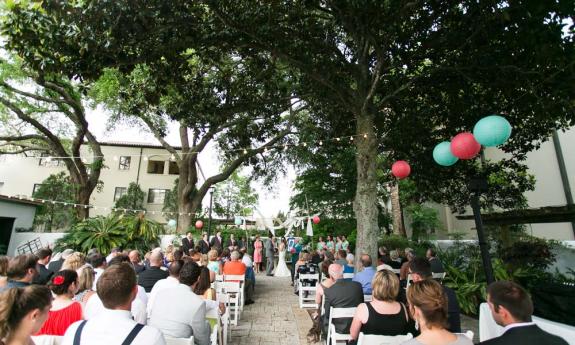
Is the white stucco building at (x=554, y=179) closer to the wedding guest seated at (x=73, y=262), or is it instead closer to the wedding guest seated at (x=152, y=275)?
the wedding guest seated at (x=152, y=275)

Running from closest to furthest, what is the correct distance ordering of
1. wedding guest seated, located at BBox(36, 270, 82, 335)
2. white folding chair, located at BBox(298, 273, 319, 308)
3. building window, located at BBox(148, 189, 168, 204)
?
wedding guest seated, located at BBox(36, 270, 82, 335) → white folding chair, located at BBox(298, 273, 319, 308) → building window, located at BBox(148, 189, 168, 204)

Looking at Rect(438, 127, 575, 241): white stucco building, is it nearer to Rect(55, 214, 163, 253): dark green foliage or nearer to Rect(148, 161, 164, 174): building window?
Rect(55, 214, 163, 253): dark green foliage

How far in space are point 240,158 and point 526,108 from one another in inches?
523

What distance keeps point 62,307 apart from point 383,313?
114 inches

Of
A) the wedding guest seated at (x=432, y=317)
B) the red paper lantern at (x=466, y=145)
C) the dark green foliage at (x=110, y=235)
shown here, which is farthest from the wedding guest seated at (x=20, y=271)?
the dark green foliage at (x=110, y=235)

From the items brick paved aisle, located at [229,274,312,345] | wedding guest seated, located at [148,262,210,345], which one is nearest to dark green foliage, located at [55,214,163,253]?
brick paved aisle, located at [229,274,312,345]

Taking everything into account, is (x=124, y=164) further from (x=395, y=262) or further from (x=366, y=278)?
(x=366, y=278)

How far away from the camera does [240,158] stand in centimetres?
1759

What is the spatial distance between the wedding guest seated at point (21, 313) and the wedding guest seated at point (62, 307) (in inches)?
34.9

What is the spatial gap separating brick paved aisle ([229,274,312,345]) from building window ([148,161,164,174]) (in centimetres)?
2093

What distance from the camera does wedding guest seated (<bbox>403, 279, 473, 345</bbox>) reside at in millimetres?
1934

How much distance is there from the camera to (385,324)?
3.07 meters

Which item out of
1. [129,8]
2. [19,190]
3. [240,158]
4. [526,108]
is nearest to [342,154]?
[240,158]

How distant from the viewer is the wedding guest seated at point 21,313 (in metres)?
1.60
